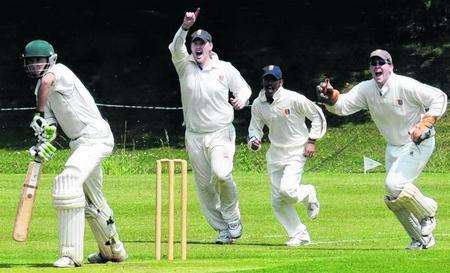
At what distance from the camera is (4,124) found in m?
36.6

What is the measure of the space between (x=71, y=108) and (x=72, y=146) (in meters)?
0.37

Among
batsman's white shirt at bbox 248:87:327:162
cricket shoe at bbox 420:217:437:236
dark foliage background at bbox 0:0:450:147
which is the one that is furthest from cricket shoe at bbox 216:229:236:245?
dark foliage background at bbox 0:0:450:147

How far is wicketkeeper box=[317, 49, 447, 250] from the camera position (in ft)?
52.9

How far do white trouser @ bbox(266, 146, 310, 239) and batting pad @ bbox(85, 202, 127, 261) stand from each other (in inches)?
125

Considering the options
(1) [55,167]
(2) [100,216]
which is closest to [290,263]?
(2) [100,216]

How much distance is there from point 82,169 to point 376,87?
3.85m

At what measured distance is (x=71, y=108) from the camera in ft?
46.5

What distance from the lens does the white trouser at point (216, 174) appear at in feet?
58.1

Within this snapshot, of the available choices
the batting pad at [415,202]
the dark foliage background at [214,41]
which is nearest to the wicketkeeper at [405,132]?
the batting pad at [415,202]

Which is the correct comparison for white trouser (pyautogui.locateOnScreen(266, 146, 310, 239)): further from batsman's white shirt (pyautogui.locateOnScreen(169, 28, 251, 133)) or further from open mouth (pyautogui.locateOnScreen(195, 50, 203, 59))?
open mouth (pyautogui.locateOnScreen(195, 50, 203, 59))

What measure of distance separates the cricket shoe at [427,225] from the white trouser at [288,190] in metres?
1.55

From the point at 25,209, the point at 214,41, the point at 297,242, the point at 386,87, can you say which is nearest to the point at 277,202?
the point at 297,242

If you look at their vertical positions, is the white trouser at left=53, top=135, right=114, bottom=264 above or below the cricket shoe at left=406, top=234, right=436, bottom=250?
above

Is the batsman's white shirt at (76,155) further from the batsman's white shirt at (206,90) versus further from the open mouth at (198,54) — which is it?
the open mouth at (198,54)
